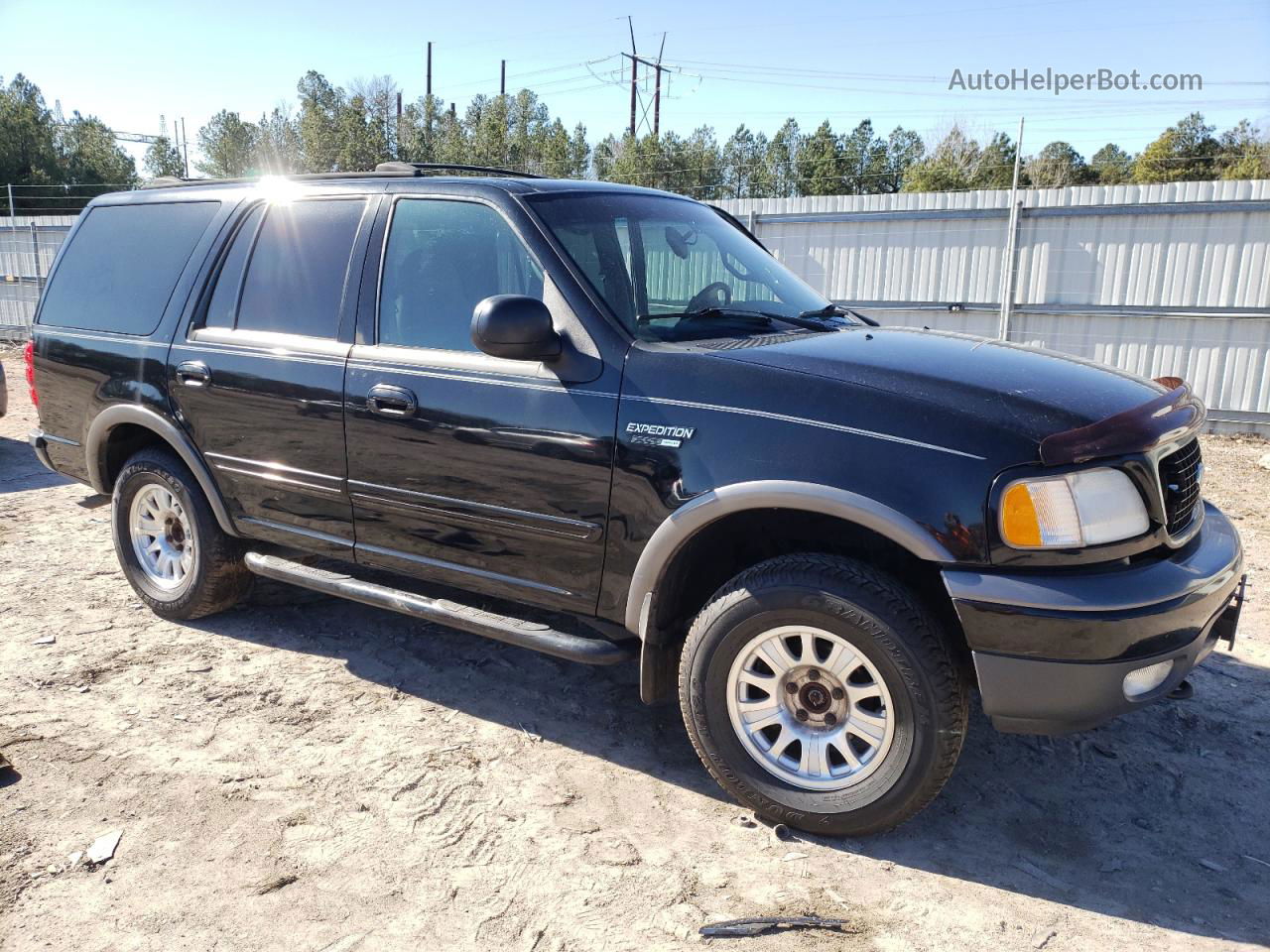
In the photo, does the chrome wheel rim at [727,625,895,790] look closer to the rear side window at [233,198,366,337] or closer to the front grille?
the front grille

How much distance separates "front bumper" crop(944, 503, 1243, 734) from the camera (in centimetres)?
255

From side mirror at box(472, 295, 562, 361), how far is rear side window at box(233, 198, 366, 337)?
103cm

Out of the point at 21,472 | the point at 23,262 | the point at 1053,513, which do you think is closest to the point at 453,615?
the point at 1053,513

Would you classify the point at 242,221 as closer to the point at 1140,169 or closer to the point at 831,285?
the point at 831,285

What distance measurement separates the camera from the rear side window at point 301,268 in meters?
3.92

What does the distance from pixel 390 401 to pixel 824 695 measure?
190 centimetres

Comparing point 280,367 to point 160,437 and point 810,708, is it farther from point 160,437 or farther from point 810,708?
point 810,708

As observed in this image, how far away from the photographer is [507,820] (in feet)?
10.1

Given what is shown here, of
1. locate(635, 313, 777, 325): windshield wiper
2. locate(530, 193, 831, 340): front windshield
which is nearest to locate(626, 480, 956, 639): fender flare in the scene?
locate(530, 193, 831, 340): front windshield

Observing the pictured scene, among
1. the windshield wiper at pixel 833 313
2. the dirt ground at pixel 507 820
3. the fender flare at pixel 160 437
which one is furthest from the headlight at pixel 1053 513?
the fender flare at pixel 160 437

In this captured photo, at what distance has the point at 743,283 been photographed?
387 cm

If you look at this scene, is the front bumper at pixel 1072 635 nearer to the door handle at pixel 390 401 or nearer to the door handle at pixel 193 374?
the door handle at pixel 390 401

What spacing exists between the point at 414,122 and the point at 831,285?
3585 cm

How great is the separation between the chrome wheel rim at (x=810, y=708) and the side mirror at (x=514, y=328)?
3.92ft
